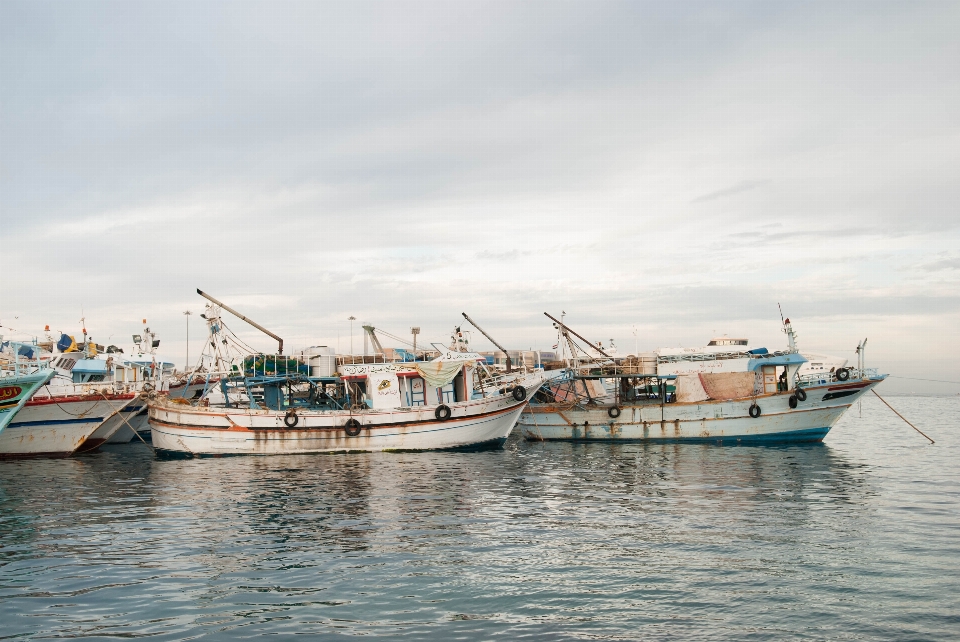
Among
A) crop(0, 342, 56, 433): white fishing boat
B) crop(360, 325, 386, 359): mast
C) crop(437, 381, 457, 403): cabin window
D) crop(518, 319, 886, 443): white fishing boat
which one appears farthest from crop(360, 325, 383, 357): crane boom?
crop(0, 342, 56, 433): white fishing boat

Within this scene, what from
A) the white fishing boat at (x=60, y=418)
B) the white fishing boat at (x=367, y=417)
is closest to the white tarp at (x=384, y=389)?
the white fishing boat at (x=367, y=417)

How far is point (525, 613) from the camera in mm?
11203

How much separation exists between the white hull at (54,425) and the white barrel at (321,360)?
9.68 meters

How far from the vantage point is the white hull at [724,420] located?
3750 cm

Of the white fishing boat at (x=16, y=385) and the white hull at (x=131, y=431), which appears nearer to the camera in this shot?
the white fishing boat at (x=16, y=385)

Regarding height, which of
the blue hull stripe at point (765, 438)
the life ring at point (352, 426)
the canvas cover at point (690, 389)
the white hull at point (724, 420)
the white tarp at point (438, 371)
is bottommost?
the blue hull stripe at point (765, 438)

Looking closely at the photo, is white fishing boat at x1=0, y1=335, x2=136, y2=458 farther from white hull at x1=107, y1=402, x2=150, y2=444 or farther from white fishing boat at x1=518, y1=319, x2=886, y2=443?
white fishing boat at x1=518, y1=319, x2=886, y2=443

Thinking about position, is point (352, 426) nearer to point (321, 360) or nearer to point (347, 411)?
point (347, 411)

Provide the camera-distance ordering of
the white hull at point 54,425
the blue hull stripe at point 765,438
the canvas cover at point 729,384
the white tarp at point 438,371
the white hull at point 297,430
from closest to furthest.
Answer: the white hull at point 54,425 < the white hull at point 297,430 < the white tarp at point 438,371 < the blue hull stripe at point 765,438 < the canvas cover at point 729,384

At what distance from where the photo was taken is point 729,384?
3922 centimetres

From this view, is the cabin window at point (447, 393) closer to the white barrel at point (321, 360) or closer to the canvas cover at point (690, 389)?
the white barrel at point (321, 360)

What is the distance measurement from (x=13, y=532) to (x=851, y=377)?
36353 millimetres

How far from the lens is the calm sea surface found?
35.6 ft

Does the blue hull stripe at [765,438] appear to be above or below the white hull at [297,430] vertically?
below
